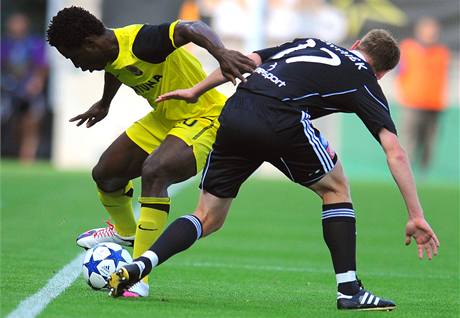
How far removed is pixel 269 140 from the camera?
7.12m

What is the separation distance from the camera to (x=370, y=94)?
709cm

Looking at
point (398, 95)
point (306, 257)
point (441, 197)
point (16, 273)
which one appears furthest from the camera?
point (398, 95)

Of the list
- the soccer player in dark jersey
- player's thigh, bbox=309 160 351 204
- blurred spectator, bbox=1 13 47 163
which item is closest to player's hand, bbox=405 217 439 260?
the soccer player in dark jersey

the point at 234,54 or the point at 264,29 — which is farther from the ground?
the point at 234,54

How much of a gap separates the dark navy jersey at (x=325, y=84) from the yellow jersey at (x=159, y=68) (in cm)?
76

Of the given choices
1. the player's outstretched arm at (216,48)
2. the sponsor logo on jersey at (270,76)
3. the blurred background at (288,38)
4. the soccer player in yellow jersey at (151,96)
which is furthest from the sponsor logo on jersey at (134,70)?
the blurred background at (288,38)

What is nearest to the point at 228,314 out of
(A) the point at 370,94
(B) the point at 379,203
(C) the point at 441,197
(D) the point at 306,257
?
(A) the point at 370,94

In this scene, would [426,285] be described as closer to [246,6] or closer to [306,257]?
[306,257]

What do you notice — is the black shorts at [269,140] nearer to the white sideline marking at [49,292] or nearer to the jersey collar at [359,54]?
the jersey collar at [359,54]

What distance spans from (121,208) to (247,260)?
1760mm

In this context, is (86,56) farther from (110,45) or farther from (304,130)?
(304,130)

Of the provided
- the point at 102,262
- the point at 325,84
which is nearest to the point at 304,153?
the point at 325,84

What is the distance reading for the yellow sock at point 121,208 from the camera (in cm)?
863

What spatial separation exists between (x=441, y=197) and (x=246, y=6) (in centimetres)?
717
